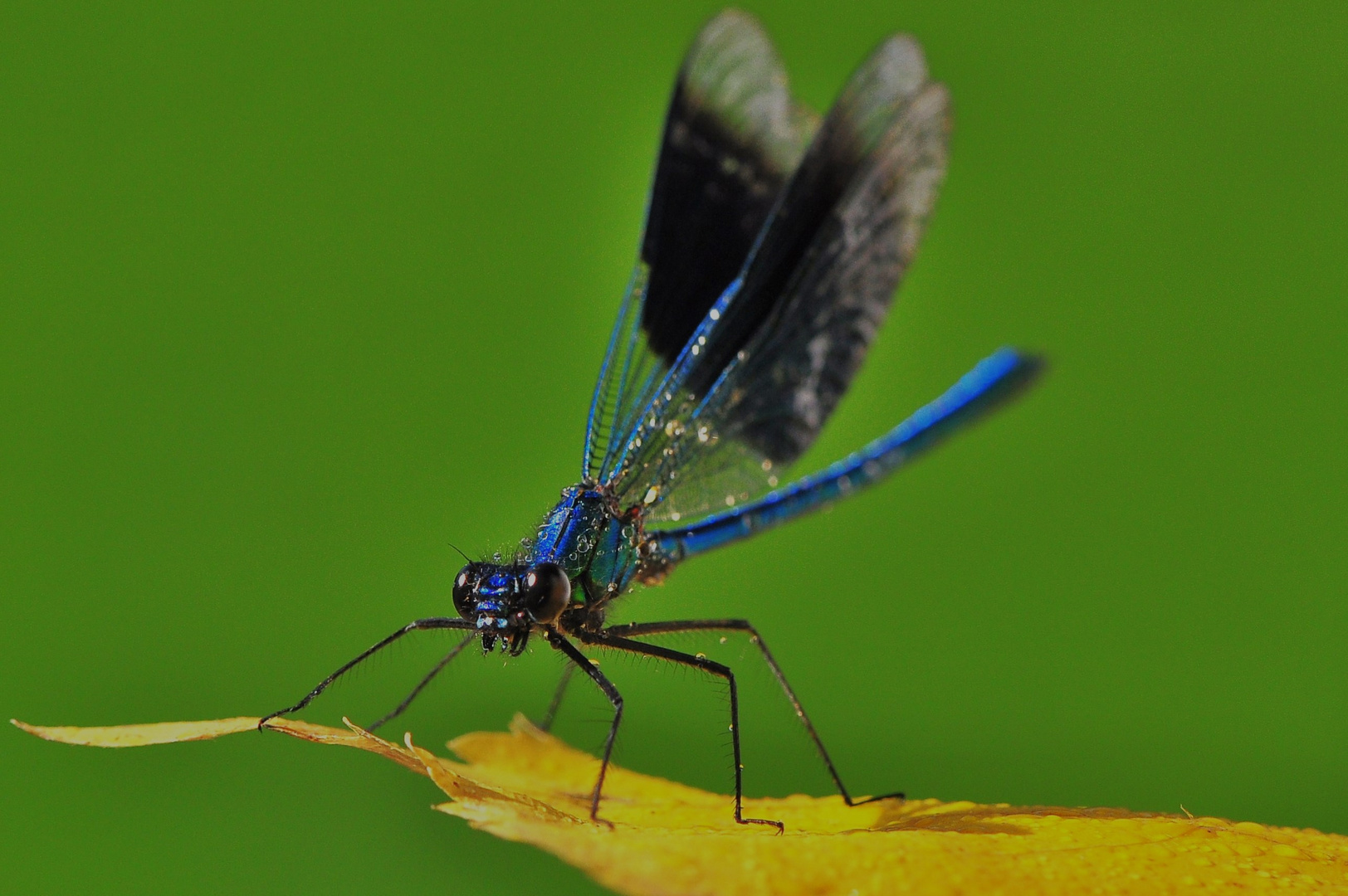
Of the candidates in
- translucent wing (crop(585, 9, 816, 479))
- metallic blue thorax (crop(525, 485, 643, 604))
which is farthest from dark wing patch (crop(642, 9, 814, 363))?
metallic blue thorax (crop(525, 485, 643, 604))

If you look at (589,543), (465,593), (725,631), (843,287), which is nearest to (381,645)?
(465,593)

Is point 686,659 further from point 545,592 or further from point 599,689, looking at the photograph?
point 545,592

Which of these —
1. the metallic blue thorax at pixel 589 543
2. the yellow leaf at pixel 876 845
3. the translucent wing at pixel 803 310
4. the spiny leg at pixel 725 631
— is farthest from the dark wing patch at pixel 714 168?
the yellow leaf at pixel 876 845

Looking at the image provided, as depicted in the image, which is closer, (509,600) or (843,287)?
(509,600)

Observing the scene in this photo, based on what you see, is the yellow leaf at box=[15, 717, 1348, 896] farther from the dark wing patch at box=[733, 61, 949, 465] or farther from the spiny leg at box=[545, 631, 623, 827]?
the dark wing patch at box=[733, 61, 949, 465]

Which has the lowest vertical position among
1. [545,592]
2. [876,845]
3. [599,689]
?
[876,845]

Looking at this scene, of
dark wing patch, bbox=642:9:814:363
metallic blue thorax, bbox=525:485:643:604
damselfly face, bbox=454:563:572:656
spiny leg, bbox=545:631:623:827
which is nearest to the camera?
spiny leg, bbox=545:631:623:827
